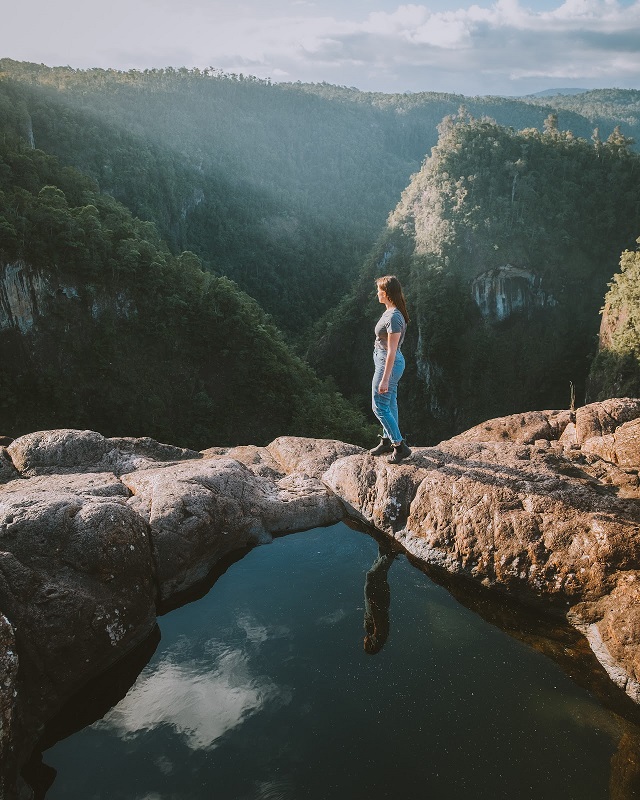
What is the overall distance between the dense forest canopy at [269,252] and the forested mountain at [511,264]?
225mm

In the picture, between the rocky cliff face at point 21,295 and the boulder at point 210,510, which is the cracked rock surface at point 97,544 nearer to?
the boulder at point 210,510

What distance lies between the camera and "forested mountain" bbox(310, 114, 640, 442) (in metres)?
61.4

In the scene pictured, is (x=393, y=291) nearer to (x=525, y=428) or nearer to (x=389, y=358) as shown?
(x=389, y=358)

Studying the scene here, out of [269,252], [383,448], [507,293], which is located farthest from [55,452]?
[269,252]

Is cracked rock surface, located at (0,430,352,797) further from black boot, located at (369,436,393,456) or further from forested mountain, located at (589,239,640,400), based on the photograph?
forested mountain, located at (589,239,640,400)

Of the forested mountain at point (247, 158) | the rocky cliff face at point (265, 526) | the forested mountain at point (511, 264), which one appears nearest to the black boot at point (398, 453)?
the rocky cliff face at point (265, 526)

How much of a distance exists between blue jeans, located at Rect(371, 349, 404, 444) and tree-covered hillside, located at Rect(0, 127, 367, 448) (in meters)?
27.2

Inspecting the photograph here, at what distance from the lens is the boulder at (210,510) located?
5.89 m

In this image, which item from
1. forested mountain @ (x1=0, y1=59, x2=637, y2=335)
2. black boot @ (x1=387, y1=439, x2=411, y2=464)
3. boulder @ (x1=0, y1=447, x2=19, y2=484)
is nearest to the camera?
black boot @ (x1=387, y1=439, x2=411, y2=464)

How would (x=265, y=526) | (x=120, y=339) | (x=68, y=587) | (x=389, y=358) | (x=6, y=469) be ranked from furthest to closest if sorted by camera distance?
(x=120, y=339)
(x=6, y=469)
(x=265, y=526)
(x=389, y=358)
(x=68, y=587)

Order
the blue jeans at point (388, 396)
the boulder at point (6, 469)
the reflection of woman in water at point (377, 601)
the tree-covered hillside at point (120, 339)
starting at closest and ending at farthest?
the reflection of woman in water at point (377, 601)
the blue jeans at point (388, 396)
the boulder at point (6, 469)
the tree-covered hillside at point (120, 339)

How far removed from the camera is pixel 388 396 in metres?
6.97

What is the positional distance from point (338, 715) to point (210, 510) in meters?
2.78

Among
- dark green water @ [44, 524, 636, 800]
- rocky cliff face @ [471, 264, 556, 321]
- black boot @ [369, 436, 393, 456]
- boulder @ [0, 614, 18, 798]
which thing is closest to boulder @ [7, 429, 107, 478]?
dark green water @ [44, 524, 636, 800]
